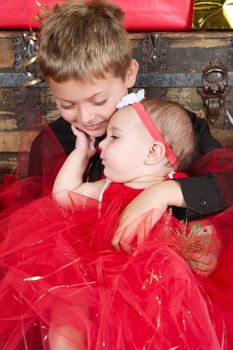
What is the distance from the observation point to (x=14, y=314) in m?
1.00

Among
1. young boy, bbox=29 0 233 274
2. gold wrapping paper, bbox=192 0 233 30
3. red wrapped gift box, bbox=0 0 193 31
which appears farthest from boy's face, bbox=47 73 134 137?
gold wrapping paper, bbox=192 0 233 30

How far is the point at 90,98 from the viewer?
3.94ft

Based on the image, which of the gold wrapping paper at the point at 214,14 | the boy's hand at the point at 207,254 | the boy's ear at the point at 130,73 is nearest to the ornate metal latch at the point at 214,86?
the gold wrapping paper at the point at 214,14

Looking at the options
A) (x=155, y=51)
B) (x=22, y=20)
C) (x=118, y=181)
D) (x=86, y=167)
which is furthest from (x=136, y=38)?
(x=118, y=181)

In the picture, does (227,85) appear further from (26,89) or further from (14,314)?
(14,314)

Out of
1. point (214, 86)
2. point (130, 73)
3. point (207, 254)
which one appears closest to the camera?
point (207, 254)

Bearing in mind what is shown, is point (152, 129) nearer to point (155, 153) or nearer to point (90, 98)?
point (155, 153)

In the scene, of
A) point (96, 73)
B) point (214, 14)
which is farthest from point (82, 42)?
point (214, 14)

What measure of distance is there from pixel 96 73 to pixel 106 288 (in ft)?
1.64

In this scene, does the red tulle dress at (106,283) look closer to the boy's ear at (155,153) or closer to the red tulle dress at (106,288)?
the red tulle dress at (106,288)

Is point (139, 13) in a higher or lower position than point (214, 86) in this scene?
higher

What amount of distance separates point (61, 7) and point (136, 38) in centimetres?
43

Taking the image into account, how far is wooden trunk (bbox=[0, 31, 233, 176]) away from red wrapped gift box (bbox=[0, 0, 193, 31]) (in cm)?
7

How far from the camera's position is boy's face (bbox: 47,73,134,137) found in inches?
46.6
